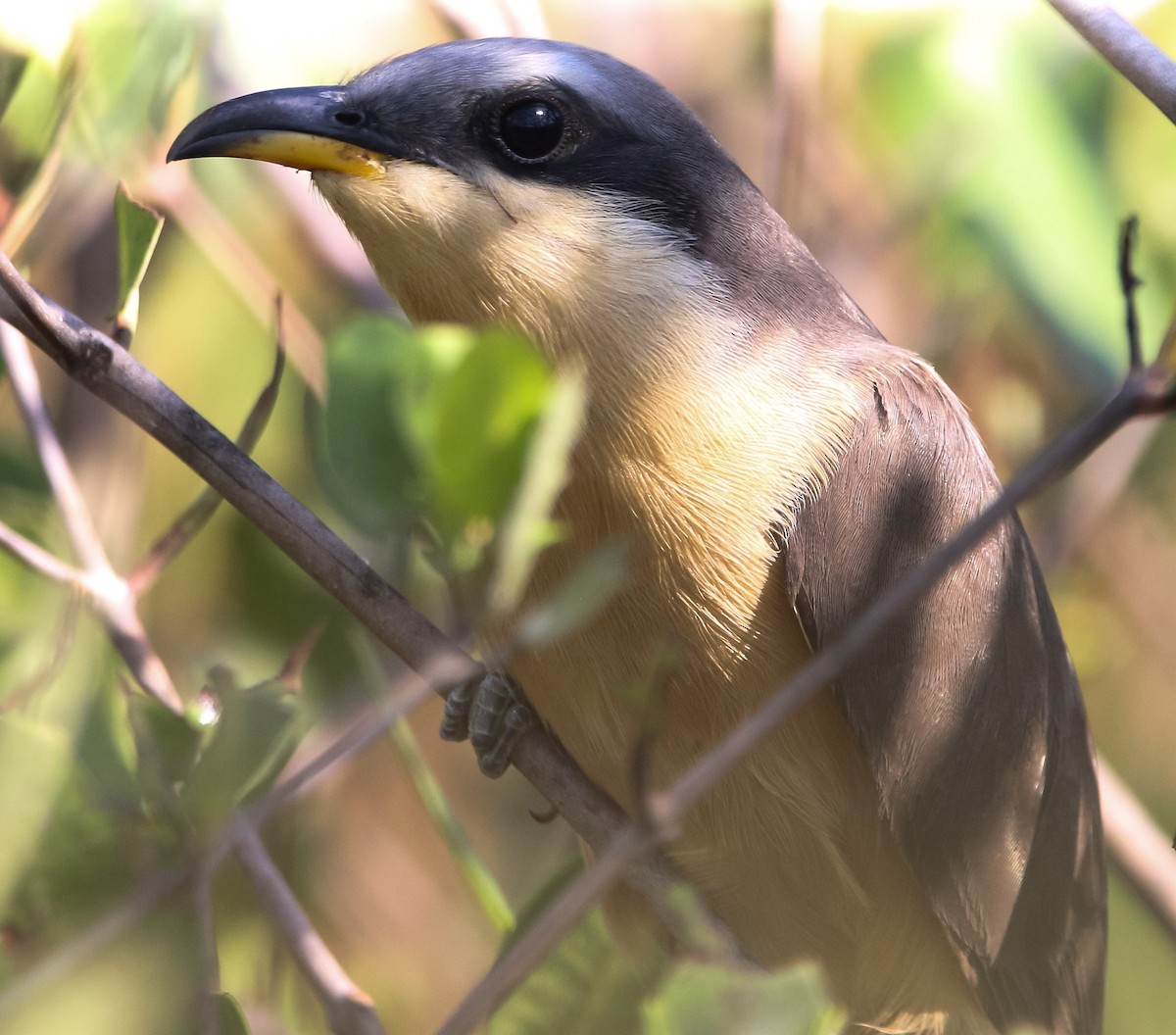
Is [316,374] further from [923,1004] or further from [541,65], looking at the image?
[923,1004]

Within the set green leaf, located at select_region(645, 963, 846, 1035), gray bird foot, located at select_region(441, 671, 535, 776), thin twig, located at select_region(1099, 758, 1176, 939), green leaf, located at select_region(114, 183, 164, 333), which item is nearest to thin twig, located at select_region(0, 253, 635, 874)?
green leaf, located at select_region(114, 183, 164, 333)

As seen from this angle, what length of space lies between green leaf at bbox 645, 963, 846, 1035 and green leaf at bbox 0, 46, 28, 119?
1.71 meters

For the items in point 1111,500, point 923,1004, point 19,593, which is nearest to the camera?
point 19,593

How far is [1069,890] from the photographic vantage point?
294 cm

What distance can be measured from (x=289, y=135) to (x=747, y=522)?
980 mm

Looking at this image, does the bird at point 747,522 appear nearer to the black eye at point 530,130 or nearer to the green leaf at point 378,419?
the black eye at point 530,130

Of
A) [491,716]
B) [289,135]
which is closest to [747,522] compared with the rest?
[491,716]

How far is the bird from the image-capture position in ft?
7.91

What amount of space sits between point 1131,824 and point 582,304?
1870 mm

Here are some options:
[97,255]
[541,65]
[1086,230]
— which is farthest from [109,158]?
[1086,230]

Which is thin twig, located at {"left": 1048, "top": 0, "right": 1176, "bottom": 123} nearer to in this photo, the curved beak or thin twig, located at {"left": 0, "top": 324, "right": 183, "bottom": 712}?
the curved beak

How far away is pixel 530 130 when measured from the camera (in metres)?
2.56

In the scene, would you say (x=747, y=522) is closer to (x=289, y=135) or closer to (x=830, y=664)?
(x=289, y=135)

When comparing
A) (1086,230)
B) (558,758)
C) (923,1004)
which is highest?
(1086,230)
